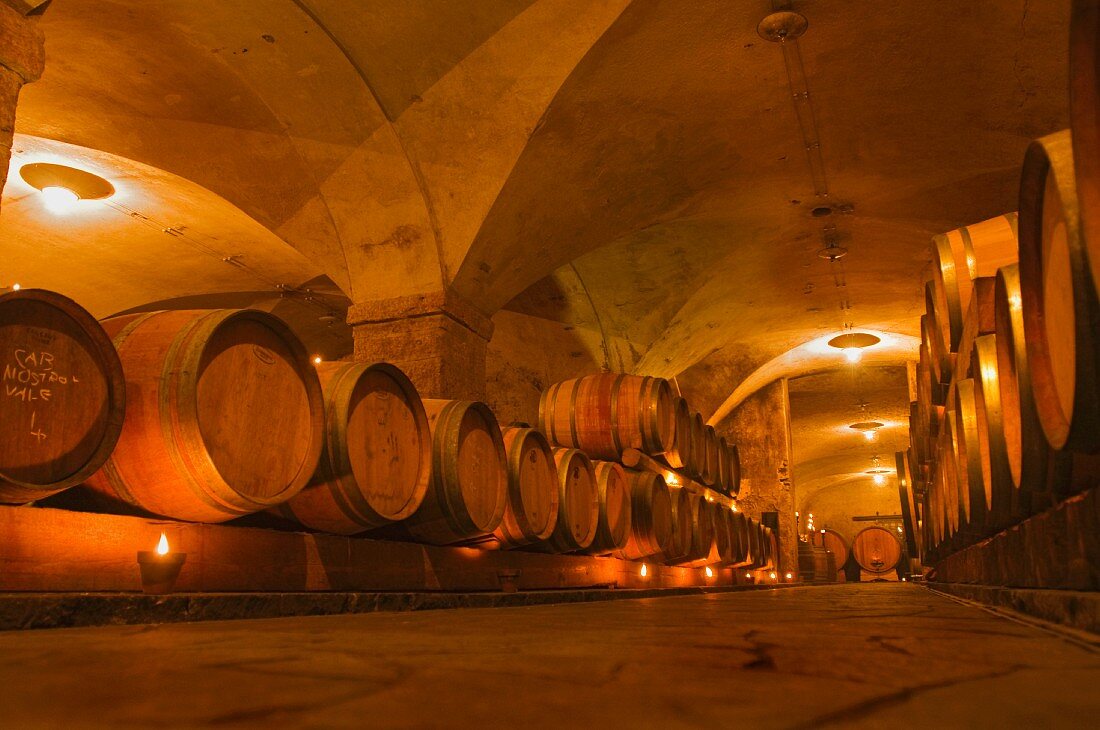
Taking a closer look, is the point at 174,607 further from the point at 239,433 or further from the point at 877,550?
the point at 877,550

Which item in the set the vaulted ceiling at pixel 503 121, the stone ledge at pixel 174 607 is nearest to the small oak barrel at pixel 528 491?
the stone ledge at pixel 174 607

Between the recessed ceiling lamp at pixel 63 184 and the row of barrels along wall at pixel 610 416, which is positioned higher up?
the recessed ceiling lamp at pixel 63 184

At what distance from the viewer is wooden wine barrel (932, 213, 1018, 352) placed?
3.68m

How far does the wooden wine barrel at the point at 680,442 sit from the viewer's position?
28.3ft

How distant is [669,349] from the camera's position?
12.3 m

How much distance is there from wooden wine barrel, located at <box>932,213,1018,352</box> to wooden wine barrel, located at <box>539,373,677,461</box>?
405cm

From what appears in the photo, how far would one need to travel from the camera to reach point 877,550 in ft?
74.3

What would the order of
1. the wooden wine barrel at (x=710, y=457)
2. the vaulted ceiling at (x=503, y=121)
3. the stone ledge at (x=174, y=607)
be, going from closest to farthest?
the stone ledge at (x=174, y=607) → the vaulted ceiling at (x=503, y=121) → the wooden wine barrel at (x=710, y=457)

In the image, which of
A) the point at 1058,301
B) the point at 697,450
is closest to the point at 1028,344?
the point at 1058,301

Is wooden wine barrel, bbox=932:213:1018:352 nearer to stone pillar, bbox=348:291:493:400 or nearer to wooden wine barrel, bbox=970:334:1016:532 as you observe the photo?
wooden wine barrel, bbox=970:334:1016:532

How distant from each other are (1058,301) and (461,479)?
125 inches

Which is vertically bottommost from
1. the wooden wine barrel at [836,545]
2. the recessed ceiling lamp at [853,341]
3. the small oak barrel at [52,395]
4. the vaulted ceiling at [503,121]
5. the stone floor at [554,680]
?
the stone floor at [554,680]

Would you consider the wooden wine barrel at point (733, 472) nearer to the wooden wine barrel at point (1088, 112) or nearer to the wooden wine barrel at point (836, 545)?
the wooden wine barrel at point (1088, 112)

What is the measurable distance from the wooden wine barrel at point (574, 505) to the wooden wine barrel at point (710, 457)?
4158mm
